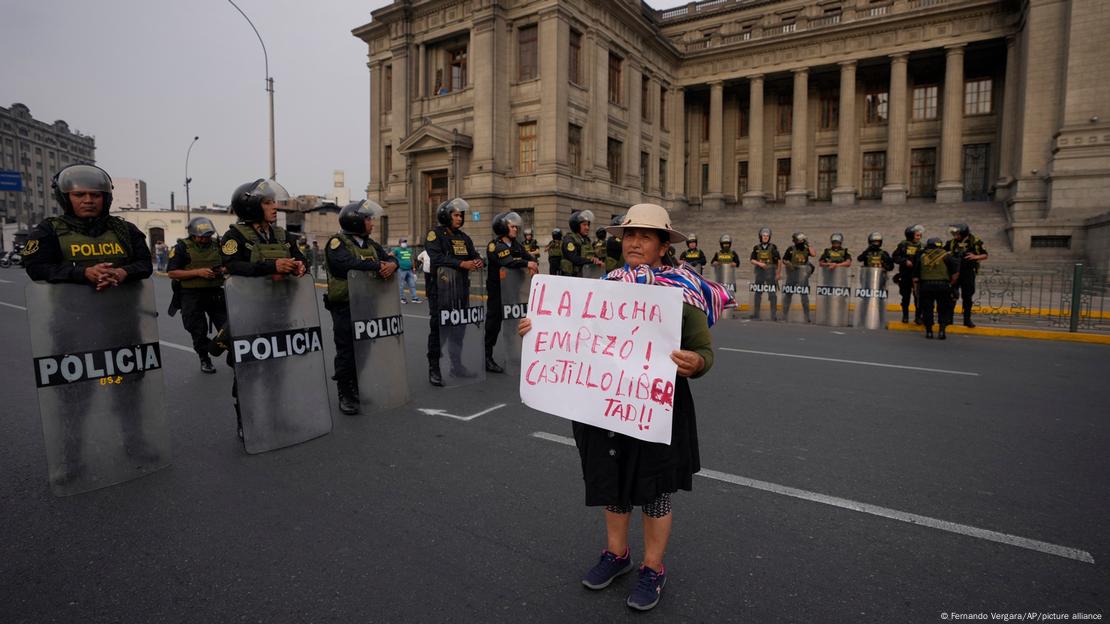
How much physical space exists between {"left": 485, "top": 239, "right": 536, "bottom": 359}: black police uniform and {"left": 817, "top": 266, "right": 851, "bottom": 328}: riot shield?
769 cm

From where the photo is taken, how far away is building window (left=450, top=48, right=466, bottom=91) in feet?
109

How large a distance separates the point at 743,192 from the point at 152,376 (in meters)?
41.3

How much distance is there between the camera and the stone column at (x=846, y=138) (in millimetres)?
35062

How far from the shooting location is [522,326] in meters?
2.76

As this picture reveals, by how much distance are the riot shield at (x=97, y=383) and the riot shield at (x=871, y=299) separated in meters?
11.8

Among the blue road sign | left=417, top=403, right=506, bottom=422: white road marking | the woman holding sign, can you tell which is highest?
the blue road sign

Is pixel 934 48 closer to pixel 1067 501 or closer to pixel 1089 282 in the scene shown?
pixel 1089 282

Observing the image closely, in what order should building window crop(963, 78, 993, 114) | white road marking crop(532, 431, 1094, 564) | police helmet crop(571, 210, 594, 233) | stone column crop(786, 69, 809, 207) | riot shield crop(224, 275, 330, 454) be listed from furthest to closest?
stone column crop(786, 69, 809, 207) → building window crop(963, 78, 993, 114) → police helmet crop(571, 210, 594, 233) → riot shield crop(224, 275, 330, 454) → white road marking crop(532, 431, 1094, 564)

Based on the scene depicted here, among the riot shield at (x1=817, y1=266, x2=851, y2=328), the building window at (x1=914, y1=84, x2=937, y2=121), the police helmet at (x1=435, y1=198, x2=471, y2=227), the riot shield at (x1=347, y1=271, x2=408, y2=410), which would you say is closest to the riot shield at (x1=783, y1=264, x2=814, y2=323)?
the riot shield at (x1=817, y1=266, x2=851, y2=328)

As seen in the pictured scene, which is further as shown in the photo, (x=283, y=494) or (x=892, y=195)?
(x=892, y=195)

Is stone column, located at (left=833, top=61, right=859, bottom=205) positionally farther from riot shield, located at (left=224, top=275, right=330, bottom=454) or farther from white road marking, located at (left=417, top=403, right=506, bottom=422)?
riot shield, located at (left=224, top=275, right=330, bottom=454)

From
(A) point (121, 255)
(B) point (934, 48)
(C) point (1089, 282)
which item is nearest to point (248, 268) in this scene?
(A) point (121, 255)

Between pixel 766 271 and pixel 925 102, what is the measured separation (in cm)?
3135

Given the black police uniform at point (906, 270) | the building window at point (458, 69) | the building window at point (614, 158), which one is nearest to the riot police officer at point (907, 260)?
the black police uniform at point (906, 270)
